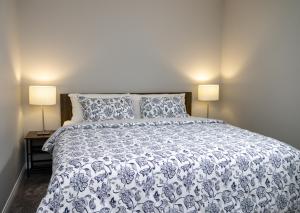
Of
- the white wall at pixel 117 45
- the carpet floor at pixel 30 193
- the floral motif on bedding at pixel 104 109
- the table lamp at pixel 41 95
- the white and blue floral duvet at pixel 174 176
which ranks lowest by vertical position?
the carpet floor at pixel 30 193

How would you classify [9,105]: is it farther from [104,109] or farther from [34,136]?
[104,109]

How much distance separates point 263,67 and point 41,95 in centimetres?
261

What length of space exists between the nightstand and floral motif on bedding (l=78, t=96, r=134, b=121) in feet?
1.79

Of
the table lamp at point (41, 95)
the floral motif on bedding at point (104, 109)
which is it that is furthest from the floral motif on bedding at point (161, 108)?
the table lamp at point (41, 95)

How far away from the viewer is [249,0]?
11.5 feet

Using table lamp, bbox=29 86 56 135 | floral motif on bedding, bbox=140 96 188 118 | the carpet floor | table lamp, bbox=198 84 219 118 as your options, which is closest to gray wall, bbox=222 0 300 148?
table lamp, bbox=198 84 219 118

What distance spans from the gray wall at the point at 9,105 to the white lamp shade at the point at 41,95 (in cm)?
16

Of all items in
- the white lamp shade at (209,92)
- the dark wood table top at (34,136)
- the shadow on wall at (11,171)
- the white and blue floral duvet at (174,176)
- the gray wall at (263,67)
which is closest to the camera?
the white and blue floral duvet at (174,176)

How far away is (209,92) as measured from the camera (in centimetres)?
381

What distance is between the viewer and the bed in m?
1.56

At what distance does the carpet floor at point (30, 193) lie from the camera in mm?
2463

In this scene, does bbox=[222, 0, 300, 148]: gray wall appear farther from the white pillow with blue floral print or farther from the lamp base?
the lamp base

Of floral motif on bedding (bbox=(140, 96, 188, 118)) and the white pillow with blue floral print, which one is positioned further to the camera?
floral motif on bedding (bbox=(140, 96, 188, 118))

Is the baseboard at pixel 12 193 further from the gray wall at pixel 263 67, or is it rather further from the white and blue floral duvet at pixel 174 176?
the gray wall at pixel 263 67
